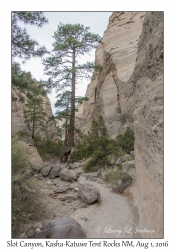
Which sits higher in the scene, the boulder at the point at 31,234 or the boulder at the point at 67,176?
the boulder at the point at 67,176

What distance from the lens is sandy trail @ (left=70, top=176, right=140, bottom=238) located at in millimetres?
3053

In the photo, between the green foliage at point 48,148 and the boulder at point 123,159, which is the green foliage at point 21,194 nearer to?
the boulder at point 123,159

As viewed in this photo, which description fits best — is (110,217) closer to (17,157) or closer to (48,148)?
(17,157)

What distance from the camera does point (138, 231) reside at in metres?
2.96

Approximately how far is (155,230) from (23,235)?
220 centimetres

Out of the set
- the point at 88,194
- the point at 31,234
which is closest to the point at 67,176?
the point at 88,194

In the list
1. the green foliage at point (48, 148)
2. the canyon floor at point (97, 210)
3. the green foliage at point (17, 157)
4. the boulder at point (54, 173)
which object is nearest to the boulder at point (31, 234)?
the canyon floor at point (97, 210)

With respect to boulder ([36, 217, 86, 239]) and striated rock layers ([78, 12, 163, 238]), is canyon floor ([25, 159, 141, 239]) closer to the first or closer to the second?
boulder ([36, 217, 86, 239])

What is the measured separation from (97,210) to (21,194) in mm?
1721

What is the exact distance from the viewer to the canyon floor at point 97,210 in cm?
320

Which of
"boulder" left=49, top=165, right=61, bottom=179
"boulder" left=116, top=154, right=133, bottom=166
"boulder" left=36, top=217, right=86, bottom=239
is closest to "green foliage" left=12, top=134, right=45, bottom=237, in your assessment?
"boulder" left=36, top=217, right=86, bottom=239

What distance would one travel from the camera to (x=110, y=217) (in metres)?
3.97
